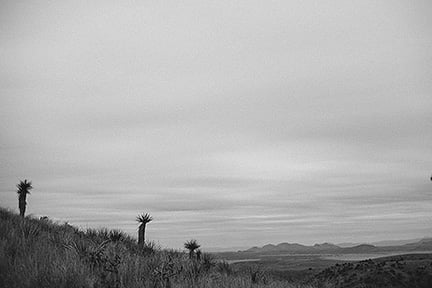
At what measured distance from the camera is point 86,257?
527 inches

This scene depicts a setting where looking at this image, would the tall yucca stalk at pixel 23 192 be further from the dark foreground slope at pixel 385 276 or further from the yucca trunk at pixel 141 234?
the dark foreground slope at pixel 385 276

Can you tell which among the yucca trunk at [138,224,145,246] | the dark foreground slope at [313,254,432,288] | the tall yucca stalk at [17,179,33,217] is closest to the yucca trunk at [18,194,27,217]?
the tall yucca stalk at [17,179,33,217]

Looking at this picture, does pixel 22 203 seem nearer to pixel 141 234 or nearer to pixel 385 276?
pixel 141 234

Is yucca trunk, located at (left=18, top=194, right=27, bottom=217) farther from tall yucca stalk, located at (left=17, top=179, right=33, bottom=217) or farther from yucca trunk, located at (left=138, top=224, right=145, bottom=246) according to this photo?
yucca trunk, located at (left=138, top=224, right=145, bottom=246)

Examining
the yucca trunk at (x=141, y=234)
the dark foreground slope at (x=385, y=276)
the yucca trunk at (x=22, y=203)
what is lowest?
the dark foreground slope at (x=385, y=276)

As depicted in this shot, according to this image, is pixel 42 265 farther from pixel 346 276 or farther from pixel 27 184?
pixel 346 276

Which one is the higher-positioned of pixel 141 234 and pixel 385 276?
pixel 141 234

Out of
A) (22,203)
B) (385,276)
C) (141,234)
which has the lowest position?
(385,276)

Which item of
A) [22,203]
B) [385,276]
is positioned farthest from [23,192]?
[385,276]

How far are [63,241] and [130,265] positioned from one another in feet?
12.8

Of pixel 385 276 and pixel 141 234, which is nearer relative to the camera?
pixel 141 234

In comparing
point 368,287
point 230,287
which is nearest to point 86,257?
point 230,287

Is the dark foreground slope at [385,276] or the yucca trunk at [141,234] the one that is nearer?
the yucca trunk at [141,234]

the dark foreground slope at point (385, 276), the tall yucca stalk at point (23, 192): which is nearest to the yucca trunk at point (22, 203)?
the tall yucca stalk at point (23, 192)
